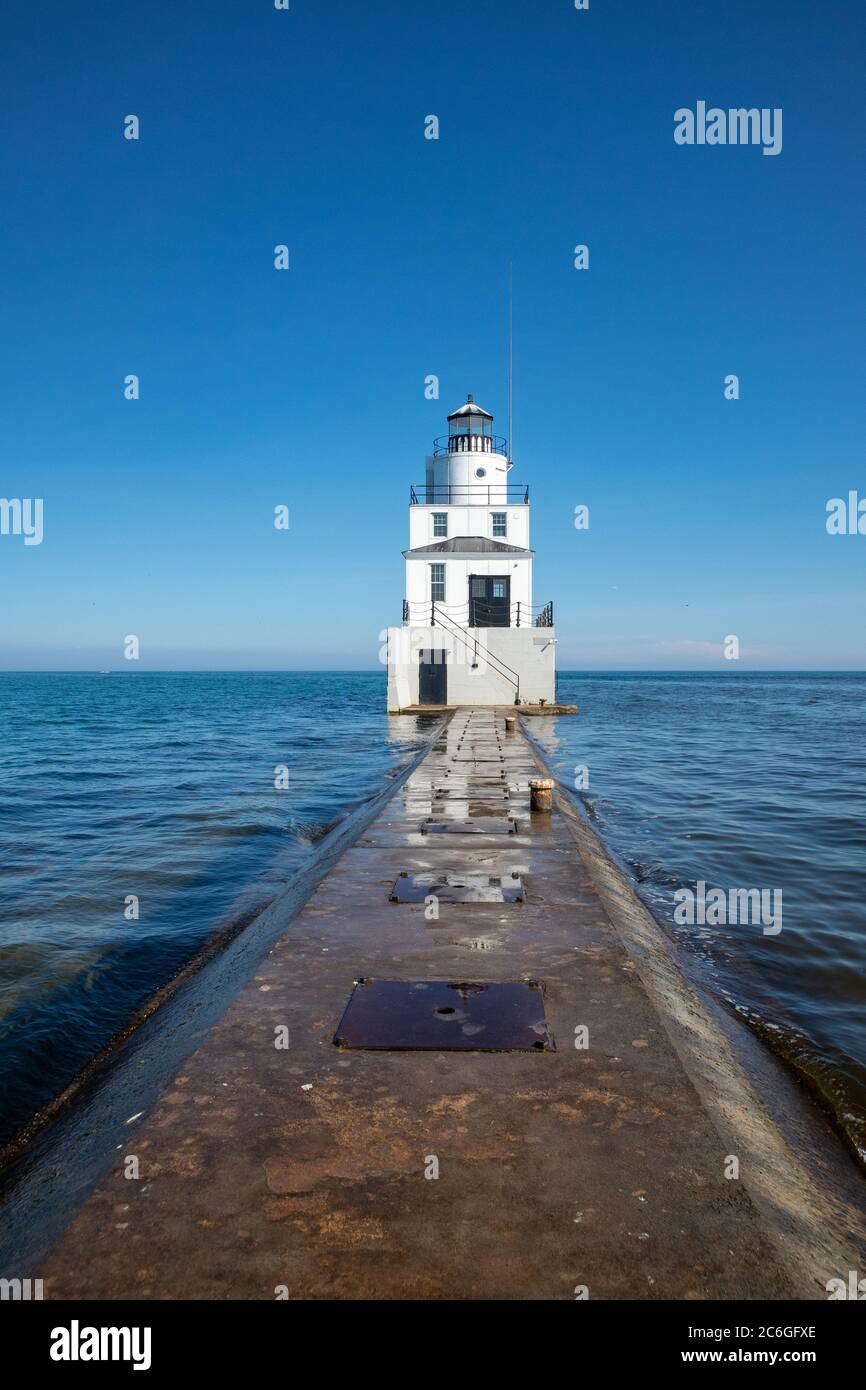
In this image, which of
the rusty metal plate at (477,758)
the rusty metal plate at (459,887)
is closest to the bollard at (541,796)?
the rusty metal plate at (459,887)

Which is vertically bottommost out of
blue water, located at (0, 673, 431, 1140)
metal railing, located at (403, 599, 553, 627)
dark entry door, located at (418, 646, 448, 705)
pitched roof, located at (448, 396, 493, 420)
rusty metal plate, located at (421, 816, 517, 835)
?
blue water, located at (0, 673, 431, 1140)

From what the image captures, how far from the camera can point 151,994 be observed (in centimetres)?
693

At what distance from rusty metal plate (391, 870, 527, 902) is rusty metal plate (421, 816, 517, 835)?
1694 mm

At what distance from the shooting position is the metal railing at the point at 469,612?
33375mm

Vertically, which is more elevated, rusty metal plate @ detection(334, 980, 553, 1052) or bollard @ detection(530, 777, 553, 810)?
bollard @ detection(530, 777, 553, 810)

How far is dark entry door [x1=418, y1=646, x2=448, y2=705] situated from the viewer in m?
31.7

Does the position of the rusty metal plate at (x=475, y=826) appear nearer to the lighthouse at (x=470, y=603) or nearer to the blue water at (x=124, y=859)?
the blue water at (x=124, y=859)

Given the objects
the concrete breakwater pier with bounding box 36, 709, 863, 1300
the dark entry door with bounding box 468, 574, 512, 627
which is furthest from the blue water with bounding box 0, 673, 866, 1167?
the dark entry door with bounding box 468, 574, 512, 627

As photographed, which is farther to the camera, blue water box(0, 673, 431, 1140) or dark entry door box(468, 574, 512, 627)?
dark entry door box(468, 574, 512, 627)

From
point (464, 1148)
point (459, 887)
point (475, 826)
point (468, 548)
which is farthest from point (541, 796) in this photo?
point (468, 548)

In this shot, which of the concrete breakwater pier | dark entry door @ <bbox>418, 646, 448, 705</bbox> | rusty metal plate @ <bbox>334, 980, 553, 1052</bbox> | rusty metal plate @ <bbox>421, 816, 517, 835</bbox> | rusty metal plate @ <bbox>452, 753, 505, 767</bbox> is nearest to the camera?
the concrete breakwater pier

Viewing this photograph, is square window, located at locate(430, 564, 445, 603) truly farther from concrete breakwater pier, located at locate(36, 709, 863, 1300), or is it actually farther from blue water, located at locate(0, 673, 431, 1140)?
concrete breakwater pier, located at locate(36, 709, 863, 1300)

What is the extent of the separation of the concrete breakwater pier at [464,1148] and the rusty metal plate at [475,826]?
10.3ft

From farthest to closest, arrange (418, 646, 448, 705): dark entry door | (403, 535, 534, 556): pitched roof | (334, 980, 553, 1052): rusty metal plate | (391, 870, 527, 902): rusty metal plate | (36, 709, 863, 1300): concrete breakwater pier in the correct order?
(403, 535, 534, 556): pitched roof, (418, 646, 448, 705): dark entry door, (391, 870, 527, 902): rusty metal plate, (334, 980, 553, 1052): rusty metal plate, (36, 709, 863, 1300): concrete breakwater pier
